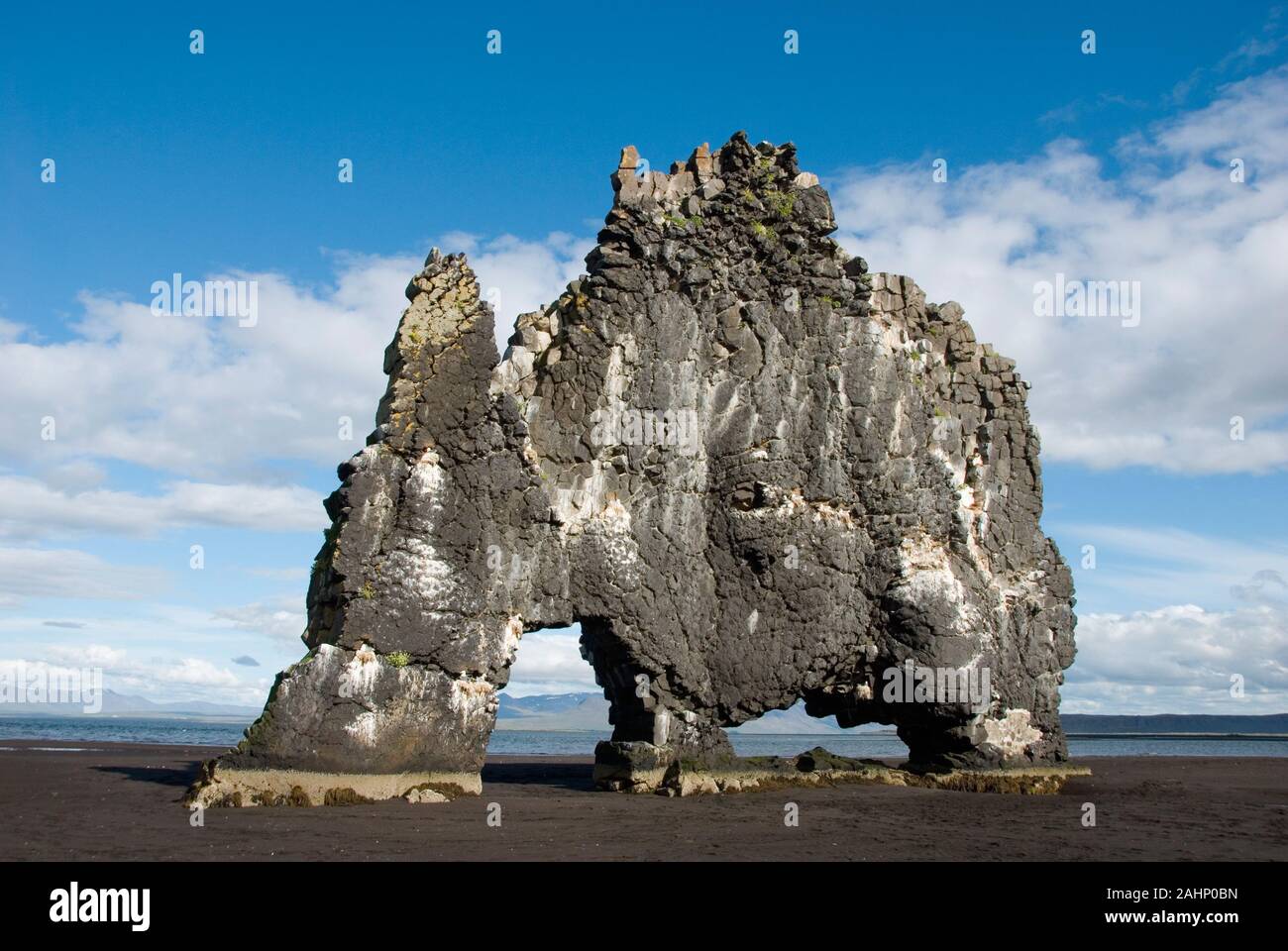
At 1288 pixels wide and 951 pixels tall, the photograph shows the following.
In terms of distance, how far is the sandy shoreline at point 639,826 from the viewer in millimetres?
16062

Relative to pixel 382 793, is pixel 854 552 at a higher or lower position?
higher

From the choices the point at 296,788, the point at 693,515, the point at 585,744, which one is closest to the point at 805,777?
the point at 693,515

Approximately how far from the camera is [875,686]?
27.4 metres

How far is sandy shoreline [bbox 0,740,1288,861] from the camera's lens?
16062 mm

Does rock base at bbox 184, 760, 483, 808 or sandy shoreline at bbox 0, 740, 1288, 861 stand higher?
rock base at bbox 184, 760, 483, 808

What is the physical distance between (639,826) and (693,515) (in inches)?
330

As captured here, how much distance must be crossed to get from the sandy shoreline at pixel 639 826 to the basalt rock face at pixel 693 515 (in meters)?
1.92

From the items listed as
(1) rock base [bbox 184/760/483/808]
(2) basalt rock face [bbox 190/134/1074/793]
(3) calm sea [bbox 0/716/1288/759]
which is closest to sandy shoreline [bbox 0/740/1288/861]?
(1) rock base [bbox 184/760/483/808]

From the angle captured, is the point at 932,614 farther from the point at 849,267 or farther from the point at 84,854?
the point at 84,854

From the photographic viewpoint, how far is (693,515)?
26125mm

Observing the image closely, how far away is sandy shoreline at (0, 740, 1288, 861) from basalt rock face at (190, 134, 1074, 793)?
1.92 m

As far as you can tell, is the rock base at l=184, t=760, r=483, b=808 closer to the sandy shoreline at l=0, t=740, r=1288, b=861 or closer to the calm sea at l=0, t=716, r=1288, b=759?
the sandy shoreline at l=0, t=740, r=1288, b=861

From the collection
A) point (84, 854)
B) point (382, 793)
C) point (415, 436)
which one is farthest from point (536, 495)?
point (84, 854)

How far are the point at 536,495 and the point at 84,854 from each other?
36.4 ft
